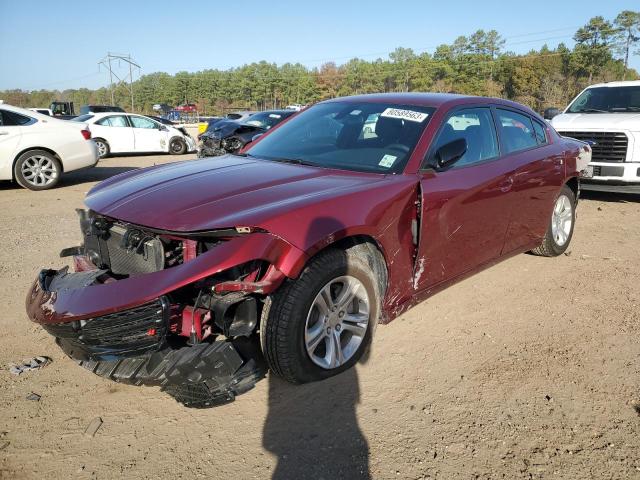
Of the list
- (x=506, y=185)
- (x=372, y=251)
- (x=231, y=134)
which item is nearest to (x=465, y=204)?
(x=506, y=185)

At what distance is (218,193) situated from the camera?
296 cm

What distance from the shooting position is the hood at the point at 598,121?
8039mm

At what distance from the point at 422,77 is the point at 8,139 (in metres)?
77.8

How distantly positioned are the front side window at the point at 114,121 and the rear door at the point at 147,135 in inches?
9.5

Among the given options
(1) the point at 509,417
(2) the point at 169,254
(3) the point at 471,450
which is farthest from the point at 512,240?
(2) the point at 169,254

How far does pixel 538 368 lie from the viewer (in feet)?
10.8

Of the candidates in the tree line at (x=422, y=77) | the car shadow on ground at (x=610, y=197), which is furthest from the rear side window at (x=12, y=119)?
the tree line at (x=422, y=77)

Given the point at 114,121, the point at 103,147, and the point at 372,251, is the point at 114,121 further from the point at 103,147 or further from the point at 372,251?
the point at 372,251

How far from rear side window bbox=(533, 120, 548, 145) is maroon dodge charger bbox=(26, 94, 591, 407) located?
69 cm

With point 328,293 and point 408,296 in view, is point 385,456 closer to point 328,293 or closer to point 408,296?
point 328,293

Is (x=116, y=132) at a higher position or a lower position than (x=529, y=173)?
higher

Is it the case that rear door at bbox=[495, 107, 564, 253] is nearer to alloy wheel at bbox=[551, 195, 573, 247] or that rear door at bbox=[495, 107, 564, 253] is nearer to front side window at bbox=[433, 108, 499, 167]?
front side window at bbox=[433, 108, 499, 167]

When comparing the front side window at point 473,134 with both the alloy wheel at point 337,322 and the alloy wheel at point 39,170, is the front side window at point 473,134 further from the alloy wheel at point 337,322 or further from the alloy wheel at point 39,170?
the alloy wheel at point 39,170

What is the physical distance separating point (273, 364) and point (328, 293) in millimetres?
494
